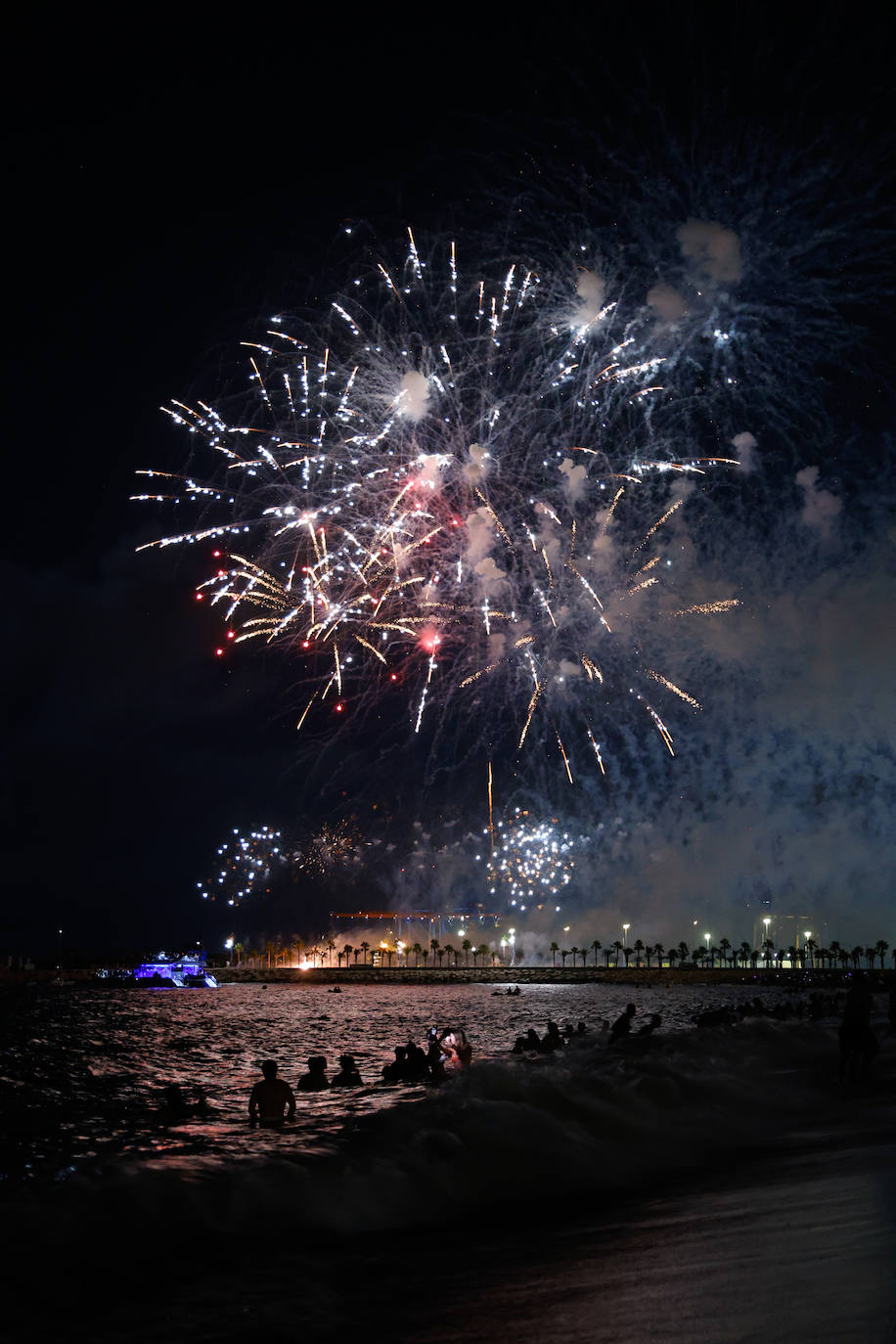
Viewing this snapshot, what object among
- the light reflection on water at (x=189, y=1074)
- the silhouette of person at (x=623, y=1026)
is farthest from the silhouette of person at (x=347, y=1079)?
the silhouette of person at (x=623, y=1026)

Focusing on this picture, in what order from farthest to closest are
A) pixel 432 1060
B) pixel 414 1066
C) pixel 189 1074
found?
pixel 189 1074 → pixel 414 1066 → pixel 432 1060

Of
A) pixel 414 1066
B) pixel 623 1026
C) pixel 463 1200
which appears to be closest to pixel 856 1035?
pixel 463 1200

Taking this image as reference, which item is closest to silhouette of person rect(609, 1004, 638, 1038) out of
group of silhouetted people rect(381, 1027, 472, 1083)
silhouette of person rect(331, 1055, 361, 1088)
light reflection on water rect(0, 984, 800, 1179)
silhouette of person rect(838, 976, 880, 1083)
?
group of silhouetted people rect(381, 1027, 472, 1083)

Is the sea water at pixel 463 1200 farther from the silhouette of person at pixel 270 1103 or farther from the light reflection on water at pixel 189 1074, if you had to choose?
the silhouette of person at pixel 270 1103

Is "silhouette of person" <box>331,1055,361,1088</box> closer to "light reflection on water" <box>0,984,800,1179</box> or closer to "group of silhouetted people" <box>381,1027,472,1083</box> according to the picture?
"light reflection on water" <box>0,984,800,1179</box>

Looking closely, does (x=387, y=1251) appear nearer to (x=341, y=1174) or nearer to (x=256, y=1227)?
(x=256, y=1227)

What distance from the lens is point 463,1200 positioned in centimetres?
1083

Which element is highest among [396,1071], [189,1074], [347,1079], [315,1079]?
[315,1079]

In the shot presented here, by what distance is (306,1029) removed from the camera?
5969 cm

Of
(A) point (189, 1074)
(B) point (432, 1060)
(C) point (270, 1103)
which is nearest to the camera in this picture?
(C) point (270, 1103)

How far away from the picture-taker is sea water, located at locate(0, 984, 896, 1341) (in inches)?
271

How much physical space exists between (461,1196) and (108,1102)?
19053mm

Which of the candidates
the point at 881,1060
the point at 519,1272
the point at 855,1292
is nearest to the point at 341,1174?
the point at 519,1272

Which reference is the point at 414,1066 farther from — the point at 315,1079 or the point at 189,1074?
the point at 189,1074
